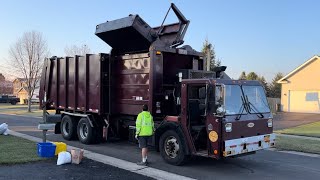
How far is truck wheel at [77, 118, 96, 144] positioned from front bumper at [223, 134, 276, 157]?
19.8 ft

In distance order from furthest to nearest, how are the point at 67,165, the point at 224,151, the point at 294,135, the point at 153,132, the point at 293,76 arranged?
the point at 293,76 < the point at 294,135 < the point at 153,132 < the point at 67,165 < the point at 224,151

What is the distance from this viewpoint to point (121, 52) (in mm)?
13086

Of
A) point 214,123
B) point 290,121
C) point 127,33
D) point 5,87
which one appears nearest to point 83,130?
point 127,33

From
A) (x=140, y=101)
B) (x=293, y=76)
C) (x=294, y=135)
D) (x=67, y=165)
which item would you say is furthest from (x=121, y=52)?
(x=293, y=76)

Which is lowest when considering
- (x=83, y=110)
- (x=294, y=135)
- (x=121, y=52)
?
(x=294, y=135)

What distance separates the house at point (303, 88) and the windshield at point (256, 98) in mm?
27485

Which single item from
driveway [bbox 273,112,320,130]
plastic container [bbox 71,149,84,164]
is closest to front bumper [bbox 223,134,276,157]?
plastic container [bbox 71,149,84,164]

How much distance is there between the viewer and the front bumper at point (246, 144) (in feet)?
27.9

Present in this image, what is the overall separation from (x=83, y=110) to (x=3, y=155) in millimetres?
3808

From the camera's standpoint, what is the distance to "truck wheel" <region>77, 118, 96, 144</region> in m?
13.1

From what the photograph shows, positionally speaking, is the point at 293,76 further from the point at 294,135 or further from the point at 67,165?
the point at 67,165

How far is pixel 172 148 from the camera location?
31.9 feet

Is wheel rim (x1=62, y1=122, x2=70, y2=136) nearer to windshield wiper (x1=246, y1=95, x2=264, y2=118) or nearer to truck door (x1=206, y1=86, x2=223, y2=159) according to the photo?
truck door (x1=206, y1=86, x2=223, y2=159)

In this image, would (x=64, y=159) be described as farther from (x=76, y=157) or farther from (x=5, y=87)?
(x=5, y=87)
